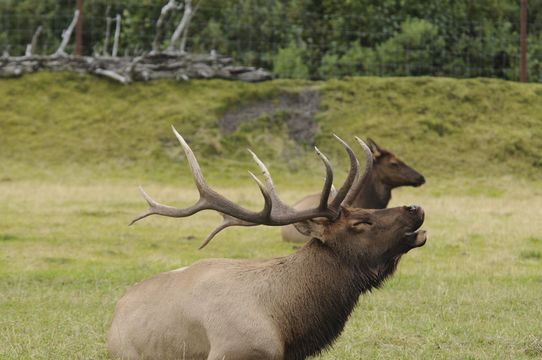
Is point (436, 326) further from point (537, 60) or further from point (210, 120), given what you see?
point (537, 60)

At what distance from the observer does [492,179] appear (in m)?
25.0

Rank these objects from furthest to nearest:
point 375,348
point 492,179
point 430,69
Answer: point 430,69 < point 492,179 < point 375,348

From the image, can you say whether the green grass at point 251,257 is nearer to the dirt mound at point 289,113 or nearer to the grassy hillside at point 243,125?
the grassy hillside at point 243,125

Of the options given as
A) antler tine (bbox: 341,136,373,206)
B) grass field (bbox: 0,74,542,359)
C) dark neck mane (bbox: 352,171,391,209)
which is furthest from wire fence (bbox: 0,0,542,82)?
antler tine (bbox: 341,136,373,206)

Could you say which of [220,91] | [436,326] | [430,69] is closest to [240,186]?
[220,91]

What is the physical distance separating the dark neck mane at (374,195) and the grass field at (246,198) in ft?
3.11

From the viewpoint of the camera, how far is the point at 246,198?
20.2 meters

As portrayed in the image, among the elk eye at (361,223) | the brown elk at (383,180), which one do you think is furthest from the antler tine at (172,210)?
the brown elk at (383,180)

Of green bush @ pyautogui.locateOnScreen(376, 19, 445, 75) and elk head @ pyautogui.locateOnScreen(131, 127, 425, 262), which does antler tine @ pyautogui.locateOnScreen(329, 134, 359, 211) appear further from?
green bush @ pyautogui.locateOnScreen(376, 19, 445, 75)

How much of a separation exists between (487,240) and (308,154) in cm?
1175

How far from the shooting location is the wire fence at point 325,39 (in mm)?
33812

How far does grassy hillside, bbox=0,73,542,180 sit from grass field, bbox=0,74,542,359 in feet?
0.18

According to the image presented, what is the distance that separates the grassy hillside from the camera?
25.8 m

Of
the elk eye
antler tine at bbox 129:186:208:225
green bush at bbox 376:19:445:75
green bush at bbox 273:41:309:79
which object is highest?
antler tine at bbox 129:186:208:225
